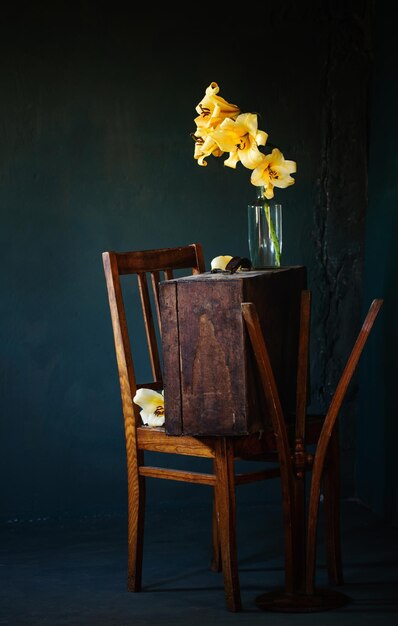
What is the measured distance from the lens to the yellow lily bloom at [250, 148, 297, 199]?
9.07 feet

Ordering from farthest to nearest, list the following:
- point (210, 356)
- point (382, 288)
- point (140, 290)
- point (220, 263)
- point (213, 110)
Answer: point (382, 288)
point (140, 290)
point (220, 263)
point (213, 110)
point (210, 356)

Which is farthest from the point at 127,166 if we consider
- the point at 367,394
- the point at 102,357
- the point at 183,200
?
the point at 367,394

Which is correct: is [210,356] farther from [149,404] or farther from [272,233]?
[272,233]

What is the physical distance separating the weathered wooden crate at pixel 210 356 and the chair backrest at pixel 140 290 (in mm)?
222

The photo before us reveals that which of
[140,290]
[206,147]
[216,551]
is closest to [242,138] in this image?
[206,147]

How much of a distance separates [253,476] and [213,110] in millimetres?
947

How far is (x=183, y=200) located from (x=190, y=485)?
3.33 ft

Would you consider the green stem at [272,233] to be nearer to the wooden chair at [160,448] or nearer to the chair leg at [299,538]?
the wooden chair at [160,448]

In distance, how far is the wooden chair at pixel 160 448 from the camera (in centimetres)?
267

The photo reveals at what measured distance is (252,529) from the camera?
3.54 m

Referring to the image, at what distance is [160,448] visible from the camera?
9.16 feet

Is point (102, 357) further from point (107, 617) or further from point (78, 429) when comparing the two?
point (107, 617)

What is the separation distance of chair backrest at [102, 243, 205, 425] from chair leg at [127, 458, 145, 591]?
175 millimetres

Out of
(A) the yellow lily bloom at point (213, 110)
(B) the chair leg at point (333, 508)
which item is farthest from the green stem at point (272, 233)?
(B) the chair leg at point (333, 508)
